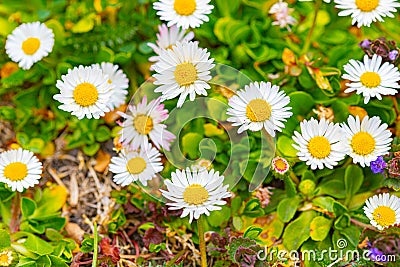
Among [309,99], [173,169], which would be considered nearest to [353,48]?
[309,99]


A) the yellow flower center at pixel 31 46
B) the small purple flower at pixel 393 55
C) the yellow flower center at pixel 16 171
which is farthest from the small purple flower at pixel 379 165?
the yellow flower center at pixel 31 46

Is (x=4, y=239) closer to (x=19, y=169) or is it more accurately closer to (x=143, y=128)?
(x=19, y=169)

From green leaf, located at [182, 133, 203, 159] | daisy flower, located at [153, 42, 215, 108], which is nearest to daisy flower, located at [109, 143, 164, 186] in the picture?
green leaf, located at [182, 133, 203, 159]

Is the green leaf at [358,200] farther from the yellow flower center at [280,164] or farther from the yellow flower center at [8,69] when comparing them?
the yellow flower center at [8,69]

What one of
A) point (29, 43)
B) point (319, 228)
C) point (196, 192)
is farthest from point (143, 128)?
point (319, 228)

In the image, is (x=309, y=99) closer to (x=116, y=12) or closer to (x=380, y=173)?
(x=380, y=173)

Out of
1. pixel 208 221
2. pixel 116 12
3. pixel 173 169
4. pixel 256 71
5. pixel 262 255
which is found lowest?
pixel 262 255

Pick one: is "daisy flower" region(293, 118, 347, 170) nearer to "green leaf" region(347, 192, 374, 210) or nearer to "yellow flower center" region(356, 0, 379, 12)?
"green leaf" region(347, 192, 374, 210)
